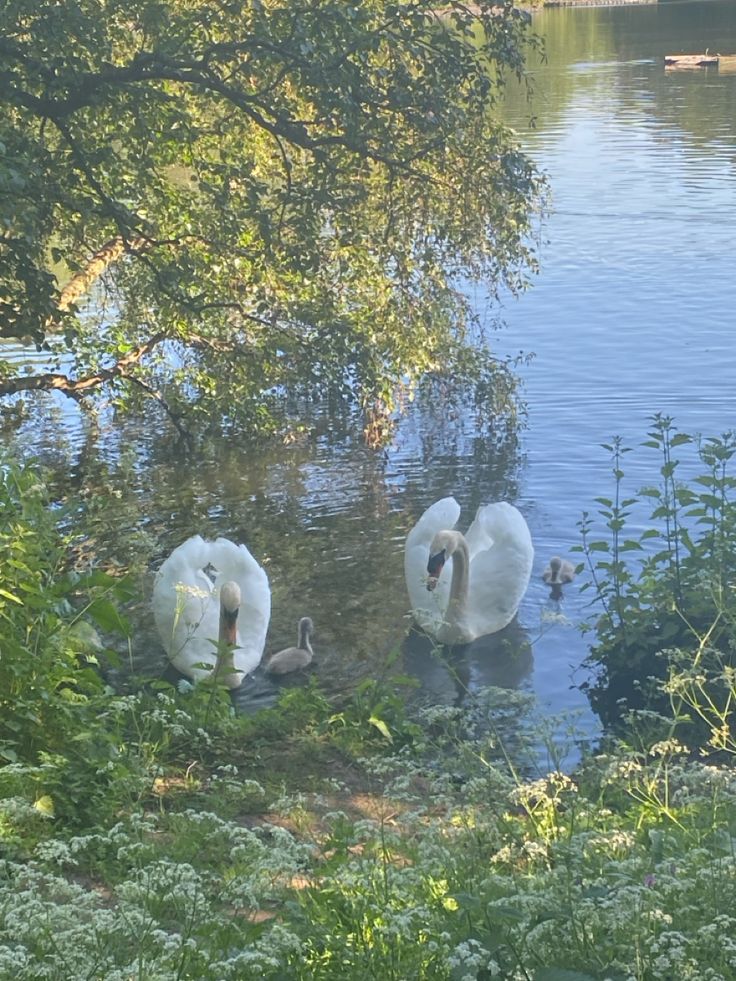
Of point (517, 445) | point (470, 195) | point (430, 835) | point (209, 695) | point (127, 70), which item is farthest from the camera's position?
point (517, 445)

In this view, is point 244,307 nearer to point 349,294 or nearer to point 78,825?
point 349,294

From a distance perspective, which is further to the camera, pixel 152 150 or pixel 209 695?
pixel 152 150

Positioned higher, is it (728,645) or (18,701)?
(18,701)

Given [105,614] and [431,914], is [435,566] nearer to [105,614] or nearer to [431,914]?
[105,614]

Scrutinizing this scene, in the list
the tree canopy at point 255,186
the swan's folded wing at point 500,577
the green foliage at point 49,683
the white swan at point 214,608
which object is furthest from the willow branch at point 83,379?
the green foliage at point 49,683

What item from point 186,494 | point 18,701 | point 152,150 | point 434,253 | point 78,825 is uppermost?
point 152,150

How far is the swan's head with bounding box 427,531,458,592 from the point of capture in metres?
9.97

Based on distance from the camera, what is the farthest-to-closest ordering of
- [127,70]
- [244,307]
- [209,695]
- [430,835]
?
[244,307]
[127,70]
[209,695]
[430,835]

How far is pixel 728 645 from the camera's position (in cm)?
833

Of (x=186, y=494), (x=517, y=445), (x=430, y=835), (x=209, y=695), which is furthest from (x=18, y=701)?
(x=517, y=445)

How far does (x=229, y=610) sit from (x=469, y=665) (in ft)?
5.98

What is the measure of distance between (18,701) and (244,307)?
8.08 meters

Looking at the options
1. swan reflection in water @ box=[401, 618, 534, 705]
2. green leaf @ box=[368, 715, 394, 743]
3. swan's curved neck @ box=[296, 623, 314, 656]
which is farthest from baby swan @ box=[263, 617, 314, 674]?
green leaf @ box=[368, 715, 394, 743]

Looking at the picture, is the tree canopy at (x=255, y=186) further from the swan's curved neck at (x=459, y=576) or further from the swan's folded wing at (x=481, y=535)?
the swan's curved neck at (x=459, y=576)
